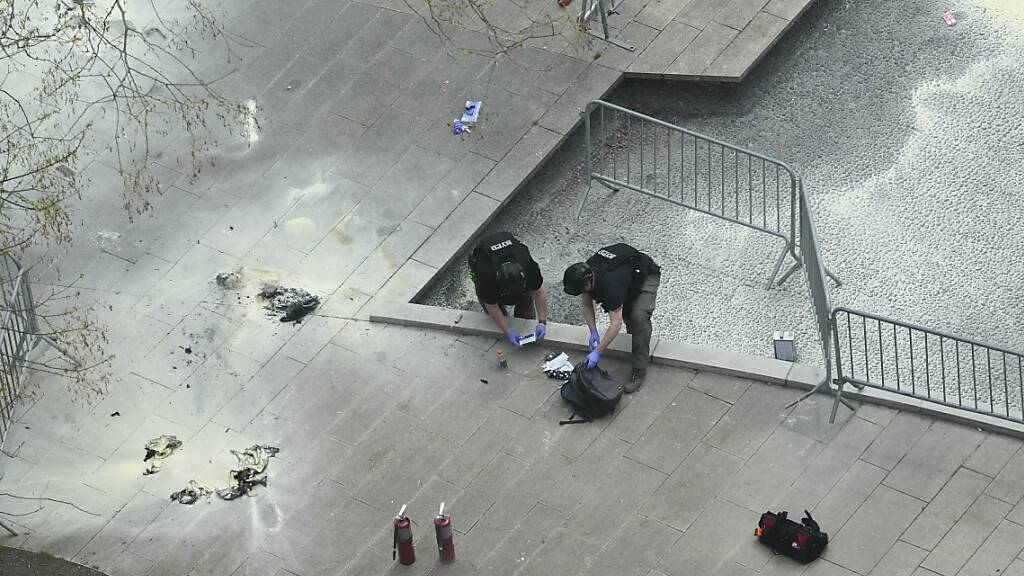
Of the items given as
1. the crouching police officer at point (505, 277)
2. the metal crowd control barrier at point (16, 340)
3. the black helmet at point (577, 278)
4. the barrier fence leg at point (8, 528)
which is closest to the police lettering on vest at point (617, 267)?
the black helmet at point (577, 278)

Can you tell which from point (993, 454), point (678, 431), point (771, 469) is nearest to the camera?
point (993, 454)

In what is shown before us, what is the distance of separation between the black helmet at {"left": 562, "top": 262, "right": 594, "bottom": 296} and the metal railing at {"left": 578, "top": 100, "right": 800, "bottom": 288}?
1.85 meters

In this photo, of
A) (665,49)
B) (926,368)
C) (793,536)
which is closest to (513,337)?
(793,536)

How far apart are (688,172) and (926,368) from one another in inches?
144

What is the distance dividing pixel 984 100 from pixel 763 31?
233cm

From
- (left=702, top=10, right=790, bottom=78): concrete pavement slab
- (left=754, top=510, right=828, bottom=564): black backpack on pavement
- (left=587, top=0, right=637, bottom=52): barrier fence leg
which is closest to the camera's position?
(left=754, top=510, right=828, bottom=564): black backpack on pavement

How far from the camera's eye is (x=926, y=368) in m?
12.4

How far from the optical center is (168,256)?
14.8m

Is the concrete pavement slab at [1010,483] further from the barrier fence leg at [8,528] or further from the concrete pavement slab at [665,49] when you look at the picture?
the barrier fence leg at [8,528]

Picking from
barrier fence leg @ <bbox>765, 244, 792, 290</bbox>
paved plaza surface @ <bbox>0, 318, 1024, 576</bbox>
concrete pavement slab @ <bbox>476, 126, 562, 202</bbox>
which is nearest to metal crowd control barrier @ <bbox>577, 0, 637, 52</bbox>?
concrete pavement slab @ <bbox>476, 126, 562, 202</bbox>

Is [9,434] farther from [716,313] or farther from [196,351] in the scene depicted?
[716,313]

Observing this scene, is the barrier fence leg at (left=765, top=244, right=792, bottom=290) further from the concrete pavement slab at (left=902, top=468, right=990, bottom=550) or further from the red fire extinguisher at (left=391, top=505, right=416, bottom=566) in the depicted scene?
the red fire extinguisher at (left=391, top=505, right=416, bottom=566)

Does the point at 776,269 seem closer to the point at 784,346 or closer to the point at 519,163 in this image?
the point at 784,346

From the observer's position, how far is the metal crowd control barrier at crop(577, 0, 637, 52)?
1600cm
